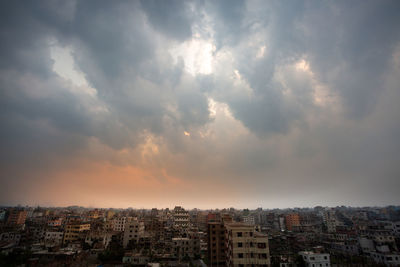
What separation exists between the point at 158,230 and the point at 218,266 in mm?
30549

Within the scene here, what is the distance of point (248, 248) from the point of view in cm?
2845

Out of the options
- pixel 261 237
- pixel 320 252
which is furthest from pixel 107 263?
pixel 320 252

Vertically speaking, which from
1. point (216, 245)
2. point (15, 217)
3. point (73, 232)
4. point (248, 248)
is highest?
point (248, 248)

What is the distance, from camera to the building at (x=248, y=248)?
A: 28.0 metres

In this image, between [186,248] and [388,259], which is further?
[186,248]

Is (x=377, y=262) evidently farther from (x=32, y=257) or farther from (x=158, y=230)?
(x=32, y=257)

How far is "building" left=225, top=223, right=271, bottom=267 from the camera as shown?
28009 mm

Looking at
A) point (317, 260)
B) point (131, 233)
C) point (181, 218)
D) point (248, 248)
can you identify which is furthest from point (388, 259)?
point (131, 233)

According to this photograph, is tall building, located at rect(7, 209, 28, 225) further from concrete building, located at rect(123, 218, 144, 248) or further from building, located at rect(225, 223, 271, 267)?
building, located at rect(225, 223, 271, 267)

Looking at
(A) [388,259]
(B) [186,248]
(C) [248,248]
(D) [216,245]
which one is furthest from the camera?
(B) [186,248]

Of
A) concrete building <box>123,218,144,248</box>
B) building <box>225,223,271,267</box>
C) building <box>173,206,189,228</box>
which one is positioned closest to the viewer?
building <box>225,223,271,267</box>

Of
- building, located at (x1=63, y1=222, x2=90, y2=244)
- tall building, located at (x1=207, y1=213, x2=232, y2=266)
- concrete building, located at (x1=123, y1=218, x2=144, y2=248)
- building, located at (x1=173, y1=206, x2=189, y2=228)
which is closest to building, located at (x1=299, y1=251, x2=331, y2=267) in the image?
tall building, located at (x1=207, y1=213, x2=232, y2=266)

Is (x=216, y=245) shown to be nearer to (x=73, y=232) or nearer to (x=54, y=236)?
(x=73, y=232)

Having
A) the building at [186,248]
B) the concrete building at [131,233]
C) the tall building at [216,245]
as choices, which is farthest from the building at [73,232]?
the tall building at [216,245]
